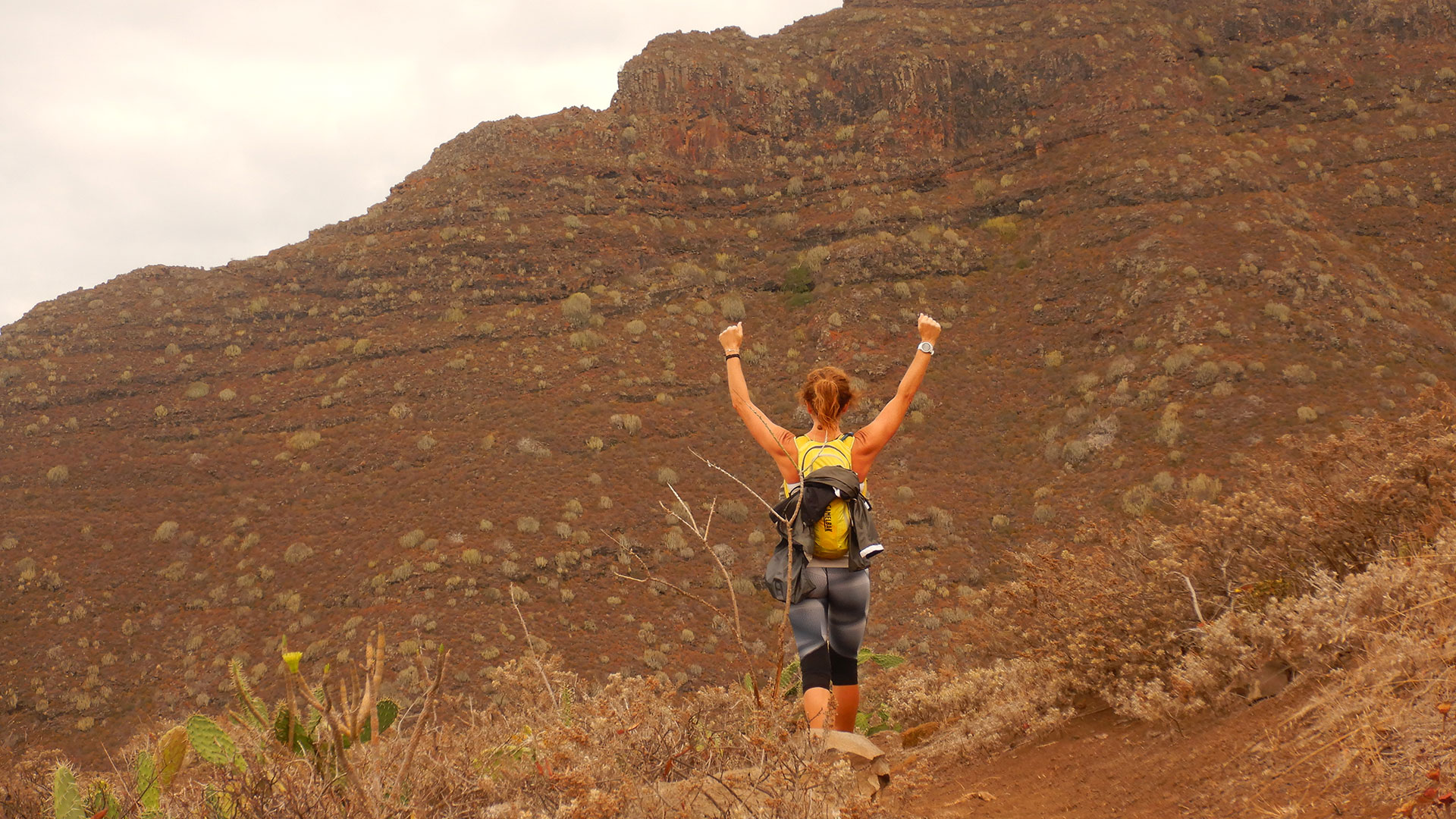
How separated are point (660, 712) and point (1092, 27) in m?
34.3

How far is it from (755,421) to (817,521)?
0.58 m

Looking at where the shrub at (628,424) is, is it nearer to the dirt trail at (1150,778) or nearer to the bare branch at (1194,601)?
the dirt trail at (1150,778)

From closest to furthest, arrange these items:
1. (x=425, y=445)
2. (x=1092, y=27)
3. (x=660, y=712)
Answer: (x=660, y=712) → (x=425, y=445) → (x=1092, y=27)

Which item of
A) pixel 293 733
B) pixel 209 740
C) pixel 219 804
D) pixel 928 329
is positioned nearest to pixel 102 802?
pixel 209 740

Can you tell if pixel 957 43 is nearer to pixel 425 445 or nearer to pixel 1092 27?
pixel 1092 27

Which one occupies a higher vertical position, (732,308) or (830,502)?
(732,308)

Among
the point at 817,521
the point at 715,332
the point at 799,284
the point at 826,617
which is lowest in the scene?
the point at 826,617

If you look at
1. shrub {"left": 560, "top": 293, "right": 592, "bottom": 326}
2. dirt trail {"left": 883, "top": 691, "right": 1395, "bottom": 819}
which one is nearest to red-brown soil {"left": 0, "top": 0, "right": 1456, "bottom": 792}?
shrub {"left": 560, "top": 293, "right": 592, "bottom": 326}

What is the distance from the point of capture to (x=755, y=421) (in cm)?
406

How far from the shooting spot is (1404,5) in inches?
1117

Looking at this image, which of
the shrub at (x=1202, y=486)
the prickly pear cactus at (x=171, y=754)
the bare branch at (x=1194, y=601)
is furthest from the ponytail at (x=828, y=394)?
the shrub at (x=1202, y=486)

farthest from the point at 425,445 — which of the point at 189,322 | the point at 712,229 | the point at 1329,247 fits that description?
the point at 1329,247

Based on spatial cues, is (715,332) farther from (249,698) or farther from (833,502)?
(249,698)

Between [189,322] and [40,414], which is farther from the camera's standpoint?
[189,322]
